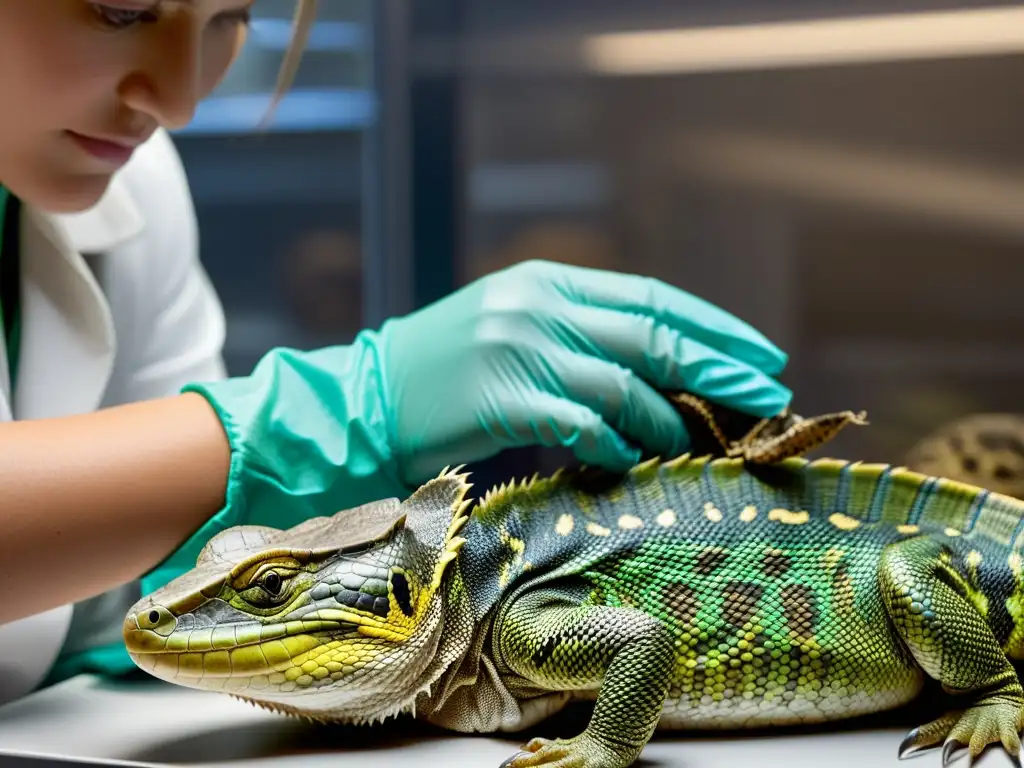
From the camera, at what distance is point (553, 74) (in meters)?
1.37

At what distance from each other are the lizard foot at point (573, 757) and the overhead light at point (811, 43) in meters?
0.88

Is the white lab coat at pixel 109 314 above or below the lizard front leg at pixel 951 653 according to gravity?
above

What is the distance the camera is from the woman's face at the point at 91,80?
0.90 m

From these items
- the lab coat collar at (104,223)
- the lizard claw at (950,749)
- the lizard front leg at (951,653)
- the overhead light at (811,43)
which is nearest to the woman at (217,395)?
the lab coat collar at (104,223)

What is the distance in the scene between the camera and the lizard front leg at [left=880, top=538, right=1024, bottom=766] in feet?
2.59

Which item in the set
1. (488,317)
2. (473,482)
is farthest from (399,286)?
(473,482)

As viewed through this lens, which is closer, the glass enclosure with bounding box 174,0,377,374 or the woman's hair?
the woman's hair

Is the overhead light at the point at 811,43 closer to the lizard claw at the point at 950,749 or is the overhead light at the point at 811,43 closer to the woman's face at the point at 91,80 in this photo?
the woman's face at the point at 91,80

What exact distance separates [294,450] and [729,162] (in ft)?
2.26

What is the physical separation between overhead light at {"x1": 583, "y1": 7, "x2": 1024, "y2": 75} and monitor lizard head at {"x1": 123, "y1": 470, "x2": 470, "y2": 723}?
77cm

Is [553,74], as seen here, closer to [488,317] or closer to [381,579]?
[488,317]

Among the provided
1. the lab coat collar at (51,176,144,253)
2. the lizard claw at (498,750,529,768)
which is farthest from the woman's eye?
the lizard claw at (498,750,529,768)

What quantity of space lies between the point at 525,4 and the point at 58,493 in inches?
33.4

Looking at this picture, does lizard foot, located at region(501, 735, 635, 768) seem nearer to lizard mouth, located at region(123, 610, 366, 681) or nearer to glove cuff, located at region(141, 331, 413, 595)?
lizard mouth, located at region(123, 610, 366, 681)
